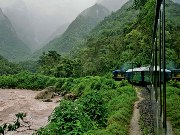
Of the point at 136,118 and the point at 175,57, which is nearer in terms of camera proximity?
the point at 175,57

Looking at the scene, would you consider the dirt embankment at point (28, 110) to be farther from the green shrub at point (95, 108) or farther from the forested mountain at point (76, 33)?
the forested mountain at point (76, 33)

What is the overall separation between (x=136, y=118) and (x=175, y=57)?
11209 millimetres

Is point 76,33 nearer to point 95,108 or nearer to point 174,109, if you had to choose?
Answer: point 95,108

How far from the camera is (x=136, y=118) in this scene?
15.0 m

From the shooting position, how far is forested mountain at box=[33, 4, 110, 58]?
129 metres

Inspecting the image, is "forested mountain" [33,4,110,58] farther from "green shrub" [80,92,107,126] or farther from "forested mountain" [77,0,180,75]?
"green shrub" [80,92,107,126]

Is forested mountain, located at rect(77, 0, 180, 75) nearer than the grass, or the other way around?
the grass

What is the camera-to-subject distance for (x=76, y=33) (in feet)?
474

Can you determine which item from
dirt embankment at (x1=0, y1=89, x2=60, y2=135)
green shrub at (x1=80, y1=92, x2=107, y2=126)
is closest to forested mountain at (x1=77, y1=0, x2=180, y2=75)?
green shrub at (x1=80, y1=92, x2=107, y2=126)

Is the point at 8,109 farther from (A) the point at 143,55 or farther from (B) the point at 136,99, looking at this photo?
(A) the point at 143,55

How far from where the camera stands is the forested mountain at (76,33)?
129 m

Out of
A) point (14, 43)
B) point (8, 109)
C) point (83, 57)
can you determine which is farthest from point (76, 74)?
point (14, 43)

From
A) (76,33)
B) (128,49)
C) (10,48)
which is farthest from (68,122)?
(10,48)

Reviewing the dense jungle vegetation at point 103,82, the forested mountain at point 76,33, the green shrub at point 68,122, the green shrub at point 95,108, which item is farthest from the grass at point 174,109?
the forested mountain at point 76,33
